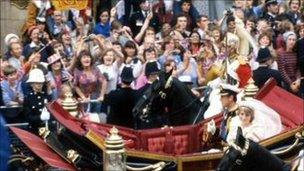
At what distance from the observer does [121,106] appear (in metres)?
14.6

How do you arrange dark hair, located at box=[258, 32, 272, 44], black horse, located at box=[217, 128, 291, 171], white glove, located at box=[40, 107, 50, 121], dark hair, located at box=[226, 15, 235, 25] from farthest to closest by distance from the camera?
dark hair, located at box=[226, 15, 235, 25], dark hair, located at box=[258, 32, 272, 44], white glove, located at box=[40, 107, 50, 121], black horse, located at box=[217, 128, 291, 171]

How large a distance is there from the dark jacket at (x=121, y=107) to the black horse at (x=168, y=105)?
0.65 meters

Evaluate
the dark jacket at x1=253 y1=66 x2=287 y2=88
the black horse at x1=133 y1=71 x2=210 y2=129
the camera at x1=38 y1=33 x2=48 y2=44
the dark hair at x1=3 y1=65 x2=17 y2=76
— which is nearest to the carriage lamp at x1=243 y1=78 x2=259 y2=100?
the black horse at x1=133 y1=71 x2=210 y2=129

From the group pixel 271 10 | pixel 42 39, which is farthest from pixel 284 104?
pixel 271 10

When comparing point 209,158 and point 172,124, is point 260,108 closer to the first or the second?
point 209,158

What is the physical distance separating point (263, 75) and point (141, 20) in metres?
4.42

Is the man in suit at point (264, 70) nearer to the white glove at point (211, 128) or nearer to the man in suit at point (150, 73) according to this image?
the man in suit at point (150, 73)

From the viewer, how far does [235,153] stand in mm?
9797

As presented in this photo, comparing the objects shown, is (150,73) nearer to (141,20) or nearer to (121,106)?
(121,106)

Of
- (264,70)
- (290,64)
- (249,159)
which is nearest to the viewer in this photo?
(249,159)

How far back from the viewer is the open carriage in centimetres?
1174

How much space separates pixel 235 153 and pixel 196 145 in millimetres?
3306

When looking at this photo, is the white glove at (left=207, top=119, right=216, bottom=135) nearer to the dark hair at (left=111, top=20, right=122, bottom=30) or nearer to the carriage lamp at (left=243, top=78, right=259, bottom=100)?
the carriage lamp at (left=243, top=78, right=259, bottom=100)

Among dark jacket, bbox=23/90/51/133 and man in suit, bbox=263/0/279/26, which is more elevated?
man in suit, bbox=263/0/279/26
